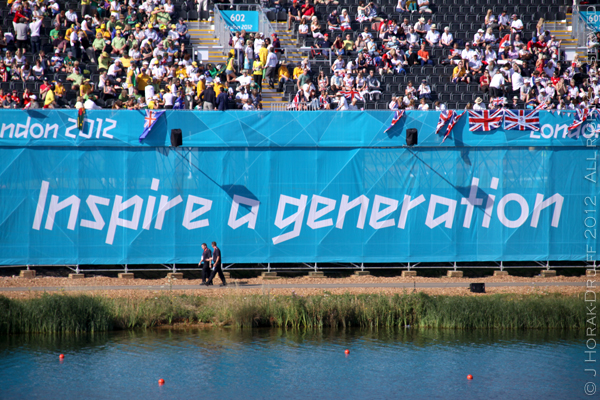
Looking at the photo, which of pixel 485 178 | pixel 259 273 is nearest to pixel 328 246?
pixel 259 273

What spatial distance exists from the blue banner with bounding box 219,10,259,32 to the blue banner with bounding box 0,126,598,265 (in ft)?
29.4

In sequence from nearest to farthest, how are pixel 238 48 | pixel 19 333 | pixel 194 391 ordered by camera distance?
pixel 194 391 → pixel 19 333 → pixel 238 48

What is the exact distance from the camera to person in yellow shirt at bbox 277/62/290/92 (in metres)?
25.2

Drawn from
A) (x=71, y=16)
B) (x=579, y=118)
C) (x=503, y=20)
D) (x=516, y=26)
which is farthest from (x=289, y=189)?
(x=503, y=20)

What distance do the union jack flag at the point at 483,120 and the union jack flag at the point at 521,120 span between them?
0.27m

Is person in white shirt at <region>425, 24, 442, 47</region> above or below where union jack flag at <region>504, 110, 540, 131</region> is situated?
above

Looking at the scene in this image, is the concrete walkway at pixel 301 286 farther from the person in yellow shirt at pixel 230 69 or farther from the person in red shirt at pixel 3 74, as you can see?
the person in yellow shirt at pixel 230 69

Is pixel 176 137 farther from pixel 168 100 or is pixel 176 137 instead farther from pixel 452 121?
pixel 452 121

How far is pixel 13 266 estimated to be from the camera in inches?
766

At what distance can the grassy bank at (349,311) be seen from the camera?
660 inches

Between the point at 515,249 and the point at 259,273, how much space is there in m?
8.02

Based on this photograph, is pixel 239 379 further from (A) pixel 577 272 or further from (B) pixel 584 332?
(A) pixel 577 272

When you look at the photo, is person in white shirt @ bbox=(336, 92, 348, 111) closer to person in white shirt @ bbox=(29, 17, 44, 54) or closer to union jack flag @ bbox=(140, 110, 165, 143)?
union jack flag @ bbox=(140, 110, 165, 143)

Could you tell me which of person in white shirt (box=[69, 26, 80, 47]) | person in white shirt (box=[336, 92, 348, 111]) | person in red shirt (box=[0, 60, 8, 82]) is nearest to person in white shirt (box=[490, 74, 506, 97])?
person in white shirt (box=[336, 92, 348, 111])
